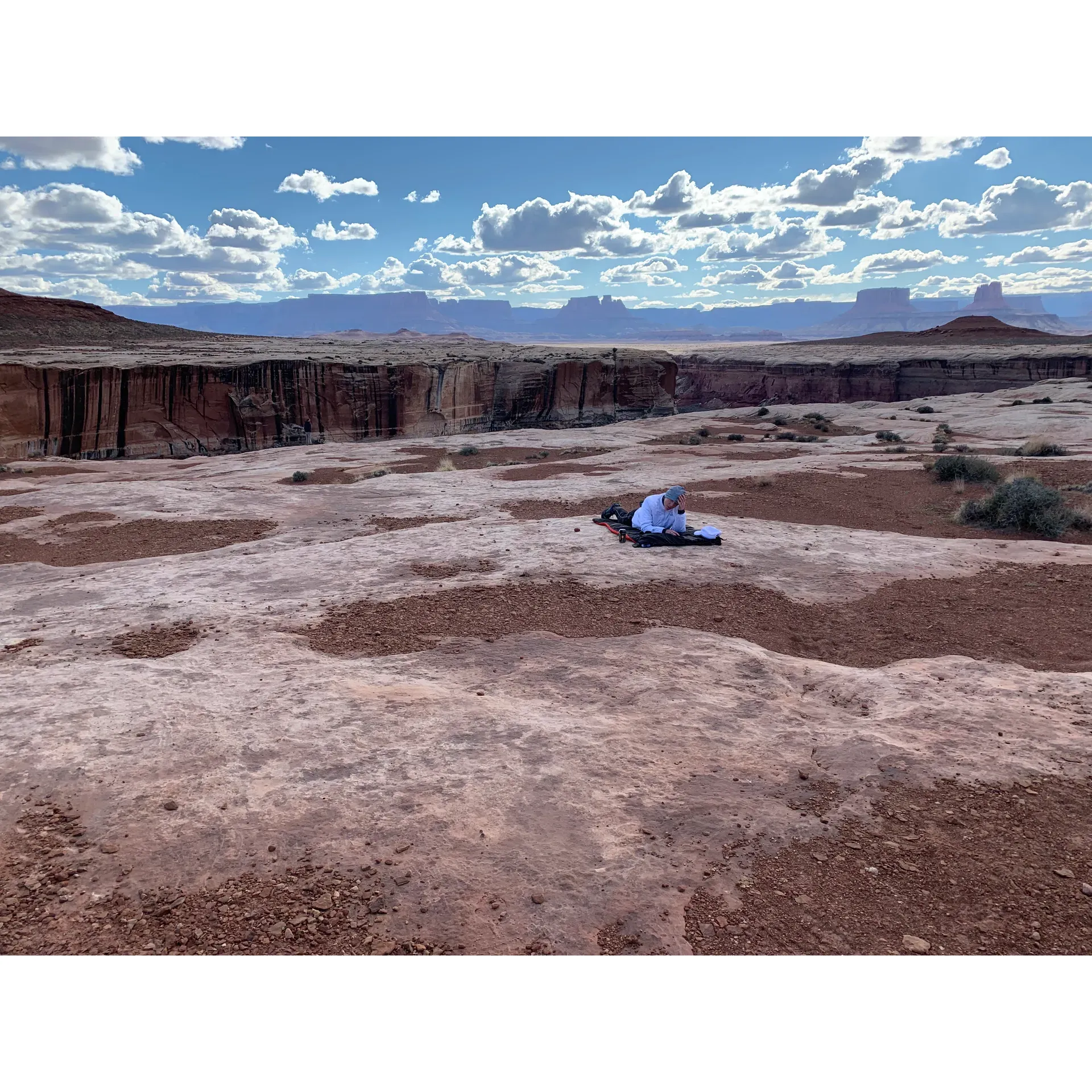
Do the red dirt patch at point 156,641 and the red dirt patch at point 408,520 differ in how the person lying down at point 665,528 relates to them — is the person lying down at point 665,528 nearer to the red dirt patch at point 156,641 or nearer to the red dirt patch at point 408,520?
the red dirt patch at point 408,520

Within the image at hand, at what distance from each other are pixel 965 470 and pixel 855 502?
132 inches

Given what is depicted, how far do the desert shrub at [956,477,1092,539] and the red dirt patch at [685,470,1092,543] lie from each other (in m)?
0.16

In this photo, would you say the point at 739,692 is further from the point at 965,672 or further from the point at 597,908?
the point at 597,908

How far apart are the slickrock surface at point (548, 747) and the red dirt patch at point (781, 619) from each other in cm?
5

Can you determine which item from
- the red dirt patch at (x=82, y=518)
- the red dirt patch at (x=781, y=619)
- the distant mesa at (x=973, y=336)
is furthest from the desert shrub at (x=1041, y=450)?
the distant mesa at (x=973, y=336)

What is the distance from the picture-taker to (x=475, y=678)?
5707 mm

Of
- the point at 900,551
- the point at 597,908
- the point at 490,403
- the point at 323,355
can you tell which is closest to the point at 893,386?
the point at 490,403

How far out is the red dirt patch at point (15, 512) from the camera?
13.0 metres

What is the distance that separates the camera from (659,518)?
991cm

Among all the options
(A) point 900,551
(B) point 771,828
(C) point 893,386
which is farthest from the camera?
(C) point 893,386

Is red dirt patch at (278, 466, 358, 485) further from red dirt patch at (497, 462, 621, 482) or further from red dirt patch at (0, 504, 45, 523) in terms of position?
red dirt patch at (0, 504, 45, 523)

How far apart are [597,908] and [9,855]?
2.84 metres

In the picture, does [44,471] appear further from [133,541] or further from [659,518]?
[659,518]

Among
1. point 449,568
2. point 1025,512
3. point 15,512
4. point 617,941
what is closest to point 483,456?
point 15,512
